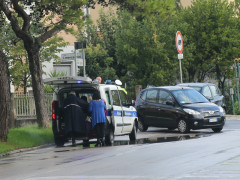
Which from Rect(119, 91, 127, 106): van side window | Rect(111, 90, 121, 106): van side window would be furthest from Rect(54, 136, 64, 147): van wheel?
Rect(119, 91, 127, 106): van side window

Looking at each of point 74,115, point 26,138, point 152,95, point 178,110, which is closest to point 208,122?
point 178,110

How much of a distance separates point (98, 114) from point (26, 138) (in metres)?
3.71

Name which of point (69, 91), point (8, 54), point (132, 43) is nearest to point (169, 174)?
point (69, 91)

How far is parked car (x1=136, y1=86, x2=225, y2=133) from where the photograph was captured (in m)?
23.8

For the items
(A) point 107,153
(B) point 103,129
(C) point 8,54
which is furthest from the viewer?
(C) point 8,54

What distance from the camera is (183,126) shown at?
79.8 ft

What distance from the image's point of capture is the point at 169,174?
38.6 feet

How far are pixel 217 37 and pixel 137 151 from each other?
91.7ft

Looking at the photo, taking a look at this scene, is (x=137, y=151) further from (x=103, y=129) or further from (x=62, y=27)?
(x=62, y=27)

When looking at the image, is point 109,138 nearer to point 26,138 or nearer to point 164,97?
point 26,138

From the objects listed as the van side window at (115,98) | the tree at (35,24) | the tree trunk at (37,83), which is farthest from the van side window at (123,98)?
the tree trunk at (37,83)

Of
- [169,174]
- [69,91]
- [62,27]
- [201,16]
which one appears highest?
[201,16]

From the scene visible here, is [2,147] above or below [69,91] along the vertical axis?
below

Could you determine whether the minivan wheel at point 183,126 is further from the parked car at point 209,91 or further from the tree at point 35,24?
the parked car at point 209,91
